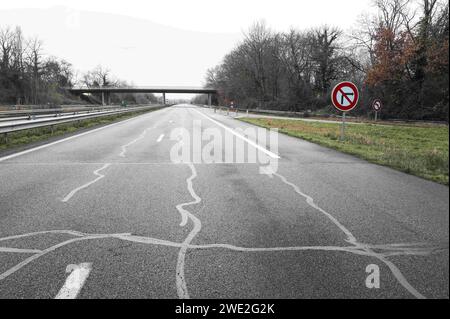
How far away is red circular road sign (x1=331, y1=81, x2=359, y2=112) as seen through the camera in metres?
11.5

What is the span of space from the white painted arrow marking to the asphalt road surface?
12 mm

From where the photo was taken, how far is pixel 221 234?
3.50 metres

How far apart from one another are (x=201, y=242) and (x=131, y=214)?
1.30 m

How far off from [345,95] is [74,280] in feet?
36.8

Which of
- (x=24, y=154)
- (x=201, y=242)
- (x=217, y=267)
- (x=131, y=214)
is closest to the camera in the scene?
(x=217, y=267)

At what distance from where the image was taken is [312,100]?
50.2 meters

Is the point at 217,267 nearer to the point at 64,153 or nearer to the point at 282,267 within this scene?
the point at 282,267

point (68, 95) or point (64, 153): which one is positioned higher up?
point (68, 95)

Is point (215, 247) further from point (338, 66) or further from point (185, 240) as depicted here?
point (338, 66)

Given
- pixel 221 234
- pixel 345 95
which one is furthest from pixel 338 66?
pixel 221 234

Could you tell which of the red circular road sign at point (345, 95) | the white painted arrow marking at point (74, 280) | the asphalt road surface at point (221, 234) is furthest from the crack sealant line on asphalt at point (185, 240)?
the red circular road sign at point (345, 95)

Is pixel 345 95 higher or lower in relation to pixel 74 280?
higher
